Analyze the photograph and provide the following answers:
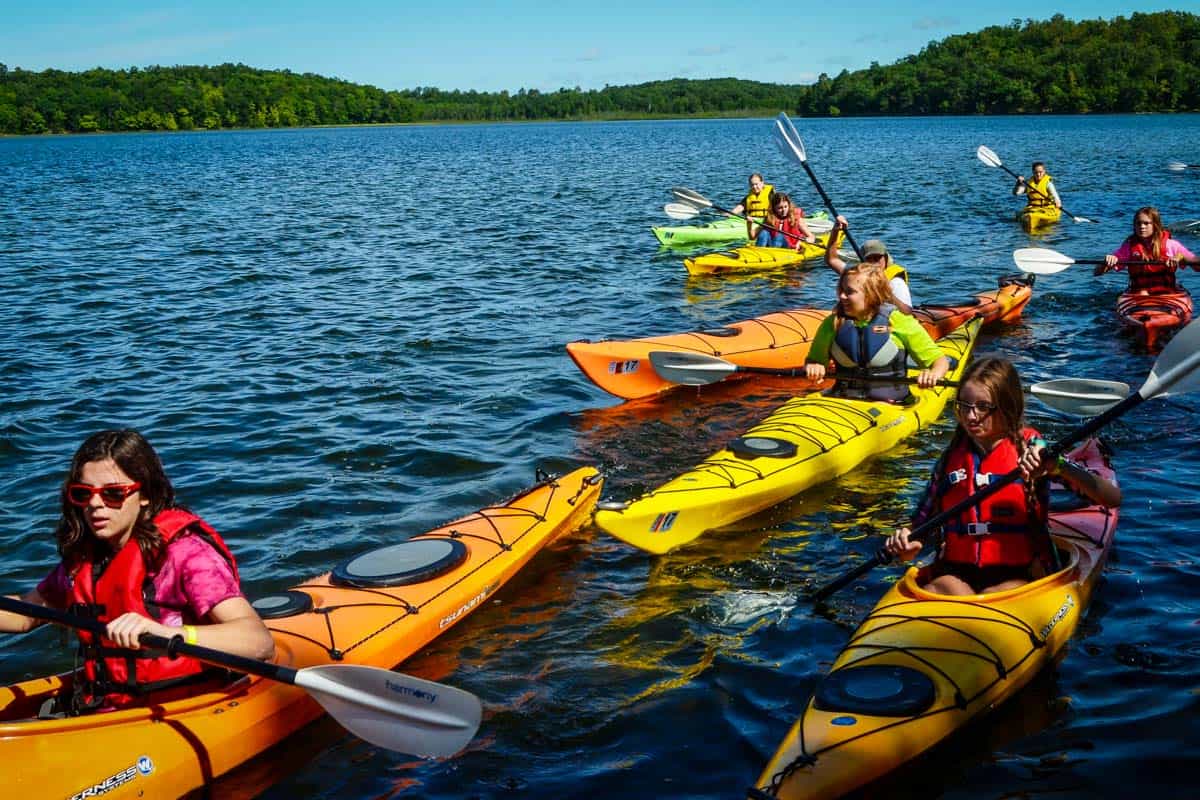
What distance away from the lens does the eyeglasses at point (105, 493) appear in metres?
3.18

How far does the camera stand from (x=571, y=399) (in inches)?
348

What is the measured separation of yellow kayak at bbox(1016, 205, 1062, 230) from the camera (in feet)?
59.8

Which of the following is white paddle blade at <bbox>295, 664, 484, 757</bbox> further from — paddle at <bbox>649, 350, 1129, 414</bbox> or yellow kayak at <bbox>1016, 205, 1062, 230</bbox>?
yellow kayak at <bbox>1016, 205, 1062, 230</bbox>

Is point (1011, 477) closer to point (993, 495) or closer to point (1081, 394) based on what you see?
point (993, 495)

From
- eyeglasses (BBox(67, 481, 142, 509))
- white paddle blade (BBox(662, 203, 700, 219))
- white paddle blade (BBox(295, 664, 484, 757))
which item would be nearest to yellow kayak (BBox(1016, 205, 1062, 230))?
white paddle blade (BBox(662, 203, 700, 219))

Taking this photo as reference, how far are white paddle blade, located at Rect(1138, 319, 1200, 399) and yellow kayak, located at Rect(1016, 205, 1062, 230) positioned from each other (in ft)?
49.6

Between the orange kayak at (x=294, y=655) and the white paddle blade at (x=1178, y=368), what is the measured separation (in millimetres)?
2918

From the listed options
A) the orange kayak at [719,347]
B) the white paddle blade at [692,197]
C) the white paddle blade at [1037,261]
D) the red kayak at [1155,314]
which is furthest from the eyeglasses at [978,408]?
the white paddle blade at [692,197]

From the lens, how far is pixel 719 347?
8.62 metres

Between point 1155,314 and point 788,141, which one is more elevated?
point 788,141

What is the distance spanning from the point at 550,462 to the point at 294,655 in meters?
3.39

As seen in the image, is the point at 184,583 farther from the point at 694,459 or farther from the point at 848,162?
the point at 848,162

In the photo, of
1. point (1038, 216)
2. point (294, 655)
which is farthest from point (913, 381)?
point (1038, 216)

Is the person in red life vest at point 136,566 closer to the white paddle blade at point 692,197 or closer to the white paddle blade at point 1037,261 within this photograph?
the white paddle blade at point 1037,261
